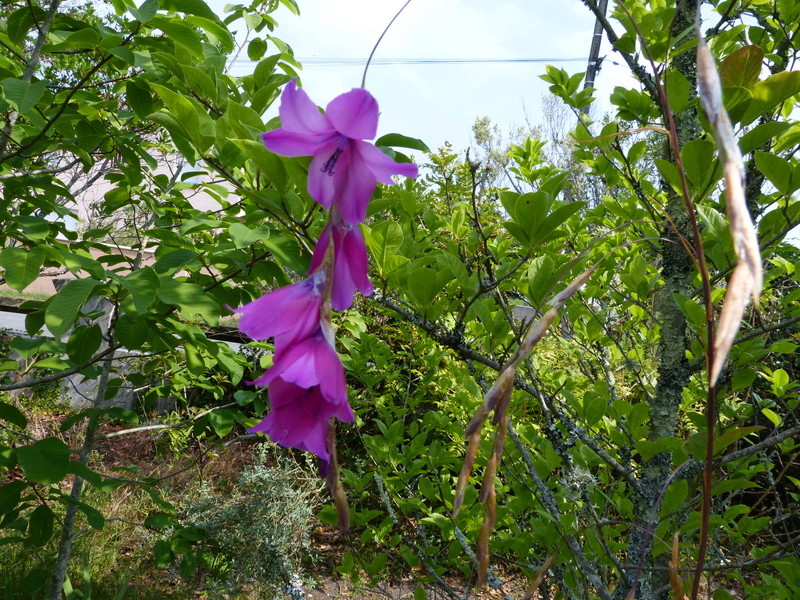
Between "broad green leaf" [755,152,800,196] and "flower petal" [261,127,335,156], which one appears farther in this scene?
"broad green leaf" [755,152,800,196]

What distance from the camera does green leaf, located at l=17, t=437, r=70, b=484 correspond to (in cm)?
135

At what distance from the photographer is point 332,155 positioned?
1.17 ft

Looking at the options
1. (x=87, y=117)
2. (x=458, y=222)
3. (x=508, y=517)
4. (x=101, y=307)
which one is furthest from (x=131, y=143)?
(x=101, y=307)

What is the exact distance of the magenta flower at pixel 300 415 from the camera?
334 mm

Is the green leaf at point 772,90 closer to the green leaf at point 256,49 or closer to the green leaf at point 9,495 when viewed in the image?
the green leaf at point 256,49

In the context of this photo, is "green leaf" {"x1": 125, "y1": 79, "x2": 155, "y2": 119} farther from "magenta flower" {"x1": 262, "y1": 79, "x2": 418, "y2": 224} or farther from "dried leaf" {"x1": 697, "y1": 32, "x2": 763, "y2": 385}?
"dried leaf" {"x1": 697, "y1": 32, "x2": 763, "y2": 385}

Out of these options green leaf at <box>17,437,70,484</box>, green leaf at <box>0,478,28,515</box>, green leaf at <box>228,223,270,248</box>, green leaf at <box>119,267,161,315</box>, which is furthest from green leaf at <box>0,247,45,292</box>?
green leaf at <box>0,478,28,515</box>

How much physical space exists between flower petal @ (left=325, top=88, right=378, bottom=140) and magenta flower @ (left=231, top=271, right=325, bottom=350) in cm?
8

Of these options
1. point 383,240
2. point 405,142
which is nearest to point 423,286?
point 383,240

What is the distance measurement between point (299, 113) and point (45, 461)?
1.40 m

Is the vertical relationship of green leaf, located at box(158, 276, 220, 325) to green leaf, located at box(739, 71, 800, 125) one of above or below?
below

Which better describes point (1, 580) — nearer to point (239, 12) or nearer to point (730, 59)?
point (239, 12)

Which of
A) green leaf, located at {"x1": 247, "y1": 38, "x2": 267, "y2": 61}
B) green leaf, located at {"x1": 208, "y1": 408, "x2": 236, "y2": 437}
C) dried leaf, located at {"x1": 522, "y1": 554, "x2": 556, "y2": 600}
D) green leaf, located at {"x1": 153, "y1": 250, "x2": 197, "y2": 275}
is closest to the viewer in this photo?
dried leaf, located at {"x1": 522, "y1": 554, "x2": 556, "y2": 600}

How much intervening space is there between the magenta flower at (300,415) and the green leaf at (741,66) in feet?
1.79
